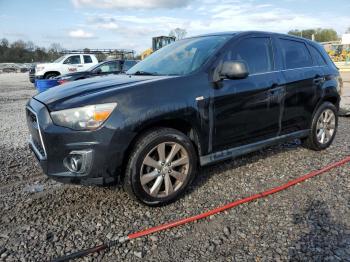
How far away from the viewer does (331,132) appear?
5262mm

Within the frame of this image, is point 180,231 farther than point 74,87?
No

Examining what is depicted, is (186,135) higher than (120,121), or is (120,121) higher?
(120,121)

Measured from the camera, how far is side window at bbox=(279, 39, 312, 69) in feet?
14.7

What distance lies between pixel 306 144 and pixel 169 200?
2.69 meters

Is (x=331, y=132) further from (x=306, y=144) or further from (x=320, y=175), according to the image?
(x=320, y=175)

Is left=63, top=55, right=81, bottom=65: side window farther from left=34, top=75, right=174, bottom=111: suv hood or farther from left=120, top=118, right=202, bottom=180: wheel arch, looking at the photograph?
left=120, top=118, right=202, bottom=180: wheel arch

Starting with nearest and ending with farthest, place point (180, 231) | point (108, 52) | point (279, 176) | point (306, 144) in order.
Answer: point (180, 231)
point (279, 176)
point (306, 144)
point (108, 52)

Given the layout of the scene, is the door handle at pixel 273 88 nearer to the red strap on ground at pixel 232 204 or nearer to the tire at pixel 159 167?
the red strap on ground at pixel 232 204

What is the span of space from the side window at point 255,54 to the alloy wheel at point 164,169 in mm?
1266

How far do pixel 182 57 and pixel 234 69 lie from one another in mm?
771

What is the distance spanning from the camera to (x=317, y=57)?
5031 millimetres

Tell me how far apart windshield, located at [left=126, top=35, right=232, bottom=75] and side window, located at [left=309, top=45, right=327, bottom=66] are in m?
1.76

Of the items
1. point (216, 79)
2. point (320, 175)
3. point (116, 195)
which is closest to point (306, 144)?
point (320, 175)

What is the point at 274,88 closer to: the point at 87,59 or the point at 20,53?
the point at 87,59
